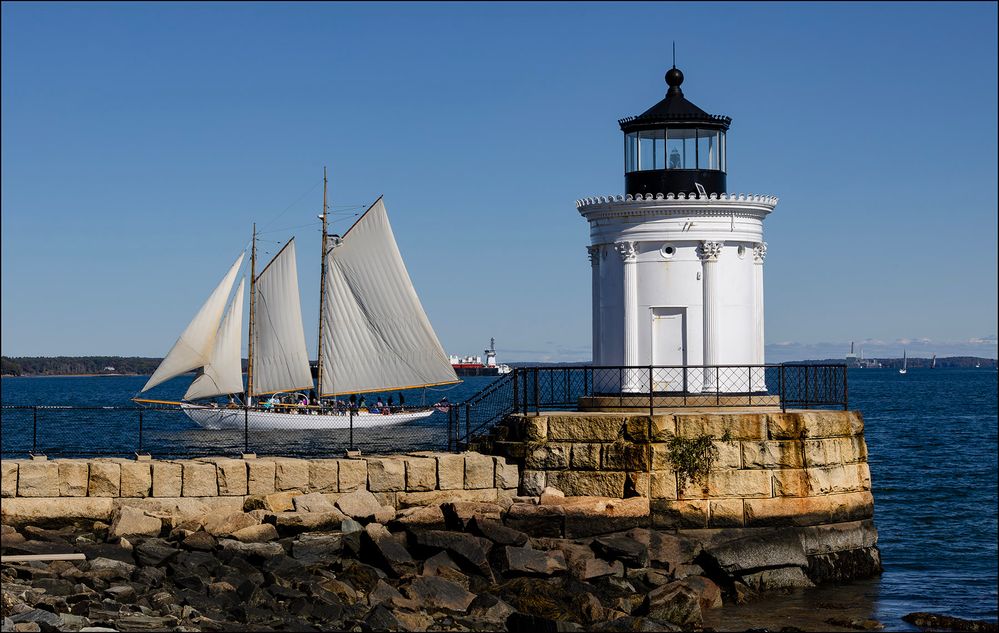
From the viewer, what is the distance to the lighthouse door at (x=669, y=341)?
19.3 metres

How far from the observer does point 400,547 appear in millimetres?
15648

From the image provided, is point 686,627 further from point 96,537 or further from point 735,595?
point 96,537

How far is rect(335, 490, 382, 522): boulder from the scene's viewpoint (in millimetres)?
16516

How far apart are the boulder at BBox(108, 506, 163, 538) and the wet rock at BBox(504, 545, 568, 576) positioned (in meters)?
4.18

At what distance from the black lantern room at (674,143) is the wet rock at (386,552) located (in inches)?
276

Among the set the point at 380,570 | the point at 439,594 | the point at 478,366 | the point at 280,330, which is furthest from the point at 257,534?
the point at 478,366

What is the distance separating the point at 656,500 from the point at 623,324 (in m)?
3.17

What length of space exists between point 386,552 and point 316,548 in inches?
32.2

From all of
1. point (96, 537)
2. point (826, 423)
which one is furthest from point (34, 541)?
point (826, 423)

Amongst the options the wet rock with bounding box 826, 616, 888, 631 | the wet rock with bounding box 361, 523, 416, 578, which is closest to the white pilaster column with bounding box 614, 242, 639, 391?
the wet rock with bounding box 826, 616, 888, 631

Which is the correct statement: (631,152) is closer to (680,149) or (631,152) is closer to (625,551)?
(680,149)

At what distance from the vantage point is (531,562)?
50.8 feet

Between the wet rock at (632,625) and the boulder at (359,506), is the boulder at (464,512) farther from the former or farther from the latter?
the wet rock at (632,625)

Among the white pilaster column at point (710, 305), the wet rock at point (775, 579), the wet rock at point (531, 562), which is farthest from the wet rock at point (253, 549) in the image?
the white pilaster column at point (710, 305)
